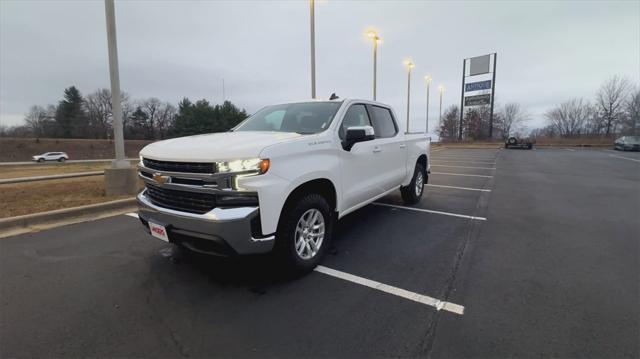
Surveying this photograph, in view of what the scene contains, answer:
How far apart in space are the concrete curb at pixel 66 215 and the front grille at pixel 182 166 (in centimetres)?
327

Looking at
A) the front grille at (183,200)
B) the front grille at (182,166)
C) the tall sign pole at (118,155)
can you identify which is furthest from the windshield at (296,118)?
the tall sign pole at (118,155)

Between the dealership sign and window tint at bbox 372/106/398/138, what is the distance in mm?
45943

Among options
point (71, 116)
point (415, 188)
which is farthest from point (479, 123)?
point (71, 116)

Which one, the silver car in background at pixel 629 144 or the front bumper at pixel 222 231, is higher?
the silver car in background at pixel 629 144

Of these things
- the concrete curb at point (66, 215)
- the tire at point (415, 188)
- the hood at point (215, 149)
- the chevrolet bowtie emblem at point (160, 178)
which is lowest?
Result: the concrete curb at point (66, 215)

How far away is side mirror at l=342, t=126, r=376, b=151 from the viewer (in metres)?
3.73

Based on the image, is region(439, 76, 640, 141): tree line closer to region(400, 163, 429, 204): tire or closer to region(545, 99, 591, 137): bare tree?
region(545, 99, 591, 137): bare tree

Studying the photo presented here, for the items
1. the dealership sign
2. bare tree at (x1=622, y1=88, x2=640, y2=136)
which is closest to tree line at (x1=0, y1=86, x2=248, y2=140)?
the dealership sign

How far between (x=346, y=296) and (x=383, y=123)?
3.15m

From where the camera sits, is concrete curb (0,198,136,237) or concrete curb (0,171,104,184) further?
concrete curb (0,171,104,184)

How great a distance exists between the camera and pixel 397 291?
3150mm

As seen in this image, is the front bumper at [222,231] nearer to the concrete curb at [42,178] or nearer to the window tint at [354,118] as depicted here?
the window tint at [354,118]

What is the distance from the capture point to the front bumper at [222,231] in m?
2.76

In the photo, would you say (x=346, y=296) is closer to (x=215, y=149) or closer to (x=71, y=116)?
(x=215, y=149)
